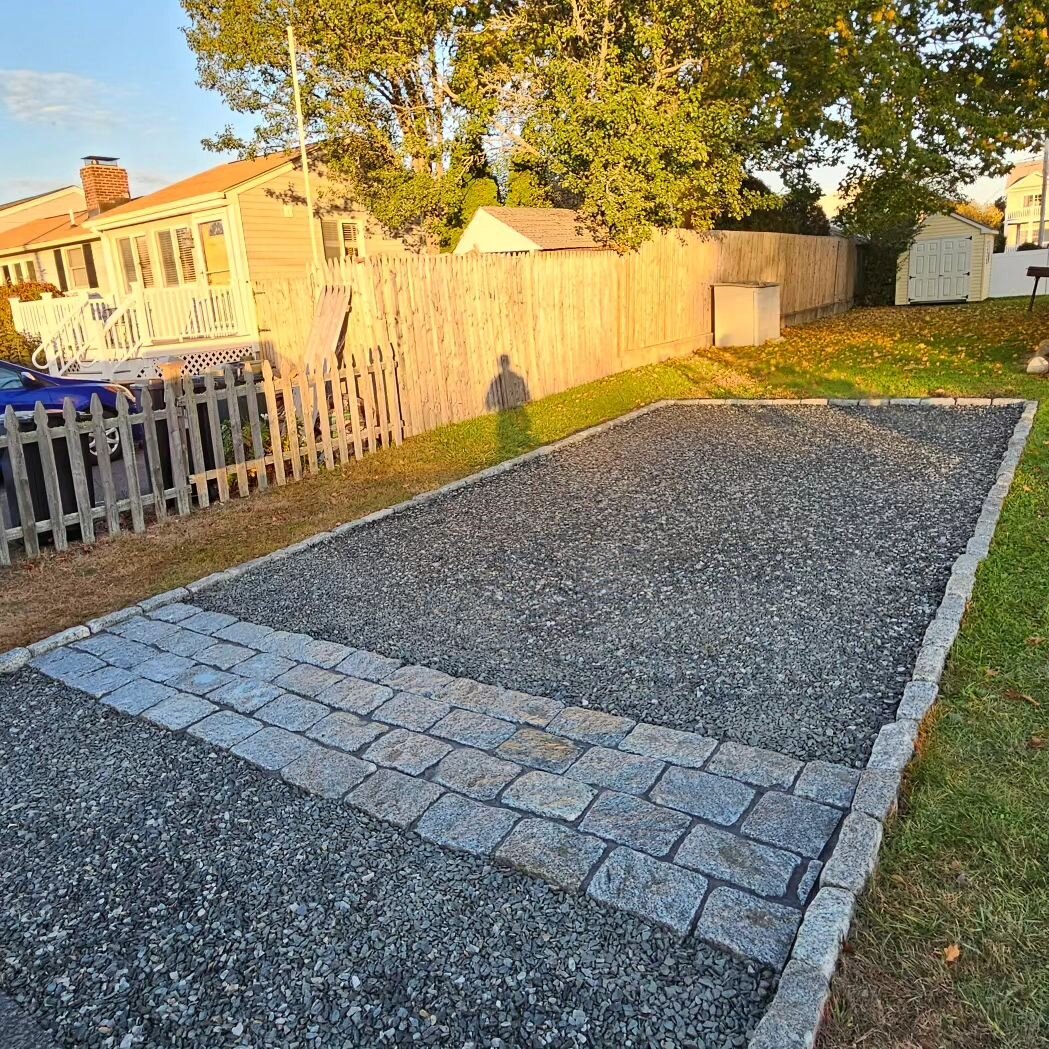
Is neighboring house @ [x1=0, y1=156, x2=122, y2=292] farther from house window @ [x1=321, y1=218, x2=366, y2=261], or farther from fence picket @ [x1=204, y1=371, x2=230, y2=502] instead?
fence picket @ [x1=204, y1=371, x2=230, y2=502]

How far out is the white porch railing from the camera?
18.0 meters

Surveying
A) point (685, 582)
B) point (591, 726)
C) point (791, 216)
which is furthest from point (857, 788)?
point (791, 216)

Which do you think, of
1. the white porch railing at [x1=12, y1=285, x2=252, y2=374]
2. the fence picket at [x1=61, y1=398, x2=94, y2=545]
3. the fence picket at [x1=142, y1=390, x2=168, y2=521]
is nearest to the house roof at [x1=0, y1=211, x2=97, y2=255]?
the white porch railing at [x1=12, y1=285, x2=252, y2=374]

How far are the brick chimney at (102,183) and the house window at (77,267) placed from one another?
1747 millimetres

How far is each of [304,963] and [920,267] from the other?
31615 mm

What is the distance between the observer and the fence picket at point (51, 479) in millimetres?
5926

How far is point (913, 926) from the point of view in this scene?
2.31 meters

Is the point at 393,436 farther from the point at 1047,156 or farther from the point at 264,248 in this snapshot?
the point at 1047,156

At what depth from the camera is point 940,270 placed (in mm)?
28250

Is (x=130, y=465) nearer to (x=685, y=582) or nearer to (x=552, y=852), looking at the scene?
(x=685, y=582)

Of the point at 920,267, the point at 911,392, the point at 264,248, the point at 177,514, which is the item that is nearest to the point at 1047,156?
the point at 920,267

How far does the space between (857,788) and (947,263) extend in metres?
30.2

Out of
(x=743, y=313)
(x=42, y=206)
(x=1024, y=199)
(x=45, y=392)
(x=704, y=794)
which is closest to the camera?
(x=704, y=794)

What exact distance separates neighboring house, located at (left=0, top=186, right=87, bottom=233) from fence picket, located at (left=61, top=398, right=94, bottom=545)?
33.8 m
